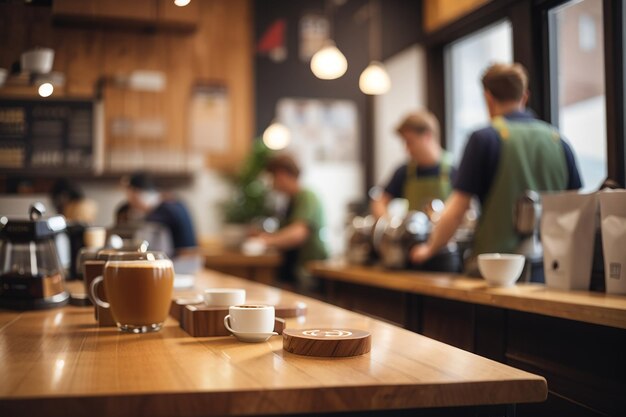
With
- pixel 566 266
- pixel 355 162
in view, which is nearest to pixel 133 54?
pixel 355 162

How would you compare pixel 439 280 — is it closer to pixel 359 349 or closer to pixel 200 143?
pixel 359 349

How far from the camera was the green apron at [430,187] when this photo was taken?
4695 millimetres

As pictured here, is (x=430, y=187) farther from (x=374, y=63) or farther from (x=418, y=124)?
(x=374, y=63)

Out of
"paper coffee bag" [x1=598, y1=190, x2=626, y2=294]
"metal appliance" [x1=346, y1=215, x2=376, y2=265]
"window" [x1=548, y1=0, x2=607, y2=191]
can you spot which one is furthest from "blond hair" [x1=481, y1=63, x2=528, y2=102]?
"metal appliance" [x1=346, y1=215, x2=376, y2=265]

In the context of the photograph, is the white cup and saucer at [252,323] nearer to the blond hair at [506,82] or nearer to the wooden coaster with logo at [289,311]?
the wooden coaster with logo at [289,311]

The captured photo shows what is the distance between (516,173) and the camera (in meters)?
3.01

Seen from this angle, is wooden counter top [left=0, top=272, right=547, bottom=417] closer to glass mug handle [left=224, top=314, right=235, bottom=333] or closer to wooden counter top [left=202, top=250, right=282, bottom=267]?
glass mug handle [left=224, top=314, right=235, bottom=333]

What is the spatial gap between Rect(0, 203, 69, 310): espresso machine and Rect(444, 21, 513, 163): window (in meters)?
4.25

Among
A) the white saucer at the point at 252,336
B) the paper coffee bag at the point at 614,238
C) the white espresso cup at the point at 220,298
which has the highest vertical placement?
the paper coffee bag at the point at 614,238

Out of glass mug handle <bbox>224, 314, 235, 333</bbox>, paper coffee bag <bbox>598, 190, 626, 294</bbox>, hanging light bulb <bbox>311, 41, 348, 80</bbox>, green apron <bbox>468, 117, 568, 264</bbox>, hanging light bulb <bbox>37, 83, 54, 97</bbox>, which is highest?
hanging light bulb <bbox>311, 41, 348, 80</bbox>

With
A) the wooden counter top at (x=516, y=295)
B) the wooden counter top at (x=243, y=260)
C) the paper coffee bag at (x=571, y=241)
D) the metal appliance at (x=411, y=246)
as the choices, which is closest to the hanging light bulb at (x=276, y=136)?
the wooden counter top at (x=243, y=260)

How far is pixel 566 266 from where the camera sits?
98.6 inches

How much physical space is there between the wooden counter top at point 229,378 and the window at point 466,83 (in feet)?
15.4

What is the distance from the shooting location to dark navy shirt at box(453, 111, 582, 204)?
303 cm
